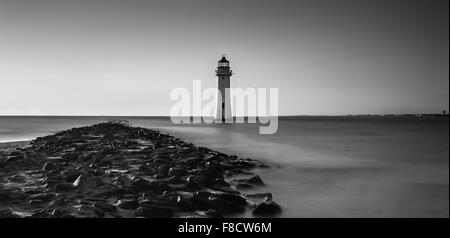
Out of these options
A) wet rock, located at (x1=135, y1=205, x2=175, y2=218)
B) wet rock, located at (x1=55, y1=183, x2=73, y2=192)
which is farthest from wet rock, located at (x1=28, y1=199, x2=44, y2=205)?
wet rock, located at (x1=135, y1=205, x2=175, y2=218)

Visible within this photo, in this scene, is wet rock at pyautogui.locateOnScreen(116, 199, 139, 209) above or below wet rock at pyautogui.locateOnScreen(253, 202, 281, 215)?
above

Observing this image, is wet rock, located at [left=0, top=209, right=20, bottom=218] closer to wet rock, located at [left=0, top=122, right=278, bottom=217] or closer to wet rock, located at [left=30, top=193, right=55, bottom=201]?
wet rock, located at [left=0, top=122, right=278, bottom=217]

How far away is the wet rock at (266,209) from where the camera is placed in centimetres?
461

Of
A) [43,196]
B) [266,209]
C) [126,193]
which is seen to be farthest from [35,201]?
[266,209]

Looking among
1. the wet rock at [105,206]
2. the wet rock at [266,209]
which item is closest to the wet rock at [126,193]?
the wet rock at [105,206]

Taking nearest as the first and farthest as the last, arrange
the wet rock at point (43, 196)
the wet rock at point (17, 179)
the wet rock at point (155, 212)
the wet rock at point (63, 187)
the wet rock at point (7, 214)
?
the wet rock at point (7, 214) → the wet rock at point (155, 212) → the wet rock at point (43, 196) → the wet rock at point (63, 187) → the wet rock at point (17, 179)

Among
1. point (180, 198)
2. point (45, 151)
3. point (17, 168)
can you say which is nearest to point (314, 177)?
point (180, 198)

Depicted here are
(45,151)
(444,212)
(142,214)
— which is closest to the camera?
(142,214)

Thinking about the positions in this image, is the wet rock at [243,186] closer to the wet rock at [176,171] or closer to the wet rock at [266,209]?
the wet rock at [176,171]

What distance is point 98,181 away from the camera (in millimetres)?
5555

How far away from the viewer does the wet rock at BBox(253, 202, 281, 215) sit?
4.61m

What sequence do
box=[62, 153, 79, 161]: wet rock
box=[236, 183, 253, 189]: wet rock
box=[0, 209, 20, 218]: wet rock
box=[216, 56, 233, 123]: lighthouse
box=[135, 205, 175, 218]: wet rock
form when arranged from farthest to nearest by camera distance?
box=[216, 56, 233, 123]: lighthouse → box=[62, 153, 79, 161]: wet rock → box=[236, 183, 253, 189]: wet rock → box=[135, 205, 175, 218]: wet rock → box=[0, 209, 20, 218]: wet rock

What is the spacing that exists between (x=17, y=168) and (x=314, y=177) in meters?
7.28
